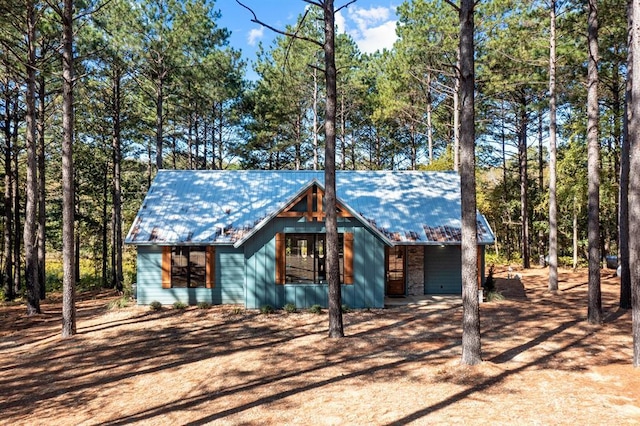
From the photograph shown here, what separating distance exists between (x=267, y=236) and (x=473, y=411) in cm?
901

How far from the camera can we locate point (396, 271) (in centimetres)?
1575

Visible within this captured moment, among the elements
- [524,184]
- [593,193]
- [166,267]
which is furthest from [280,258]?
[524,184]

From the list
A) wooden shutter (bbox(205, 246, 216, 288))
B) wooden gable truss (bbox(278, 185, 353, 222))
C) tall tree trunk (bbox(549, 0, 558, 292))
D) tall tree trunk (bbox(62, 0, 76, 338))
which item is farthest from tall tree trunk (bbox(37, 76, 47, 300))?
tall tree trunk (bbox(549, 0, 558, 292))

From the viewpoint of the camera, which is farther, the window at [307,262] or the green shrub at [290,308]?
the window at [307,262]

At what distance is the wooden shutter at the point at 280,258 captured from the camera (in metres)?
13.4

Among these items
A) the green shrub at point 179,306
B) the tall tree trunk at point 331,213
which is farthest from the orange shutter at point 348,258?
the green shrub at point 179,306

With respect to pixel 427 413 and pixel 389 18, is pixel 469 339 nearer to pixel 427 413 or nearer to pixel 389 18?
pixel 427 413

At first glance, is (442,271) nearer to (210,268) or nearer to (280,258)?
(280,258)

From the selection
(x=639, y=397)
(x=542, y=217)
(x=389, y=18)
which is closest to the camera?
(x=639, y=397)

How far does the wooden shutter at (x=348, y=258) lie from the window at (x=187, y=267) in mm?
5184

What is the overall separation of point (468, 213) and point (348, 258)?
20.3 ft

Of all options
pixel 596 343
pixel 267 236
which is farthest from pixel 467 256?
pixel 267 236

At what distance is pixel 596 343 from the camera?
9039 millimetres

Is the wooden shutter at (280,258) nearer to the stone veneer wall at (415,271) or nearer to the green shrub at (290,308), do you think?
the green shrub at (290,308)
